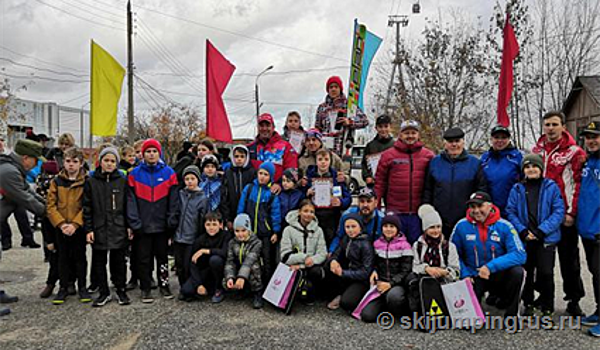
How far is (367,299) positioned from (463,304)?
0.98 meters

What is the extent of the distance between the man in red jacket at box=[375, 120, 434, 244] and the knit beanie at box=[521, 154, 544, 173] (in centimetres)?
99

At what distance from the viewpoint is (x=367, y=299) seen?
4.79 meters

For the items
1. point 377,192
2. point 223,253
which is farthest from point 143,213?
point 377,192

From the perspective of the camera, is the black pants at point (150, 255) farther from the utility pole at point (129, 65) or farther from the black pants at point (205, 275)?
the utility pole at point (129, 65)

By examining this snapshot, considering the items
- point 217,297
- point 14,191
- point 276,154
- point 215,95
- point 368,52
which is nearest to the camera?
point 14,191

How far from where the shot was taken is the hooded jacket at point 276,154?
19.9 ft

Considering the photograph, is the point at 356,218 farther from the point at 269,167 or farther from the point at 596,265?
the point at 596,265

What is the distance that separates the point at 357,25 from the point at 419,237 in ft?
11.4

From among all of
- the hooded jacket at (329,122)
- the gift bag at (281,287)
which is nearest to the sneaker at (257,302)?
the gift bag at (281,287)

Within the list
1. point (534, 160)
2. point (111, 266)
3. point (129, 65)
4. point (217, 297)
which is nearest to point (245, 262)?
point (217, 297)

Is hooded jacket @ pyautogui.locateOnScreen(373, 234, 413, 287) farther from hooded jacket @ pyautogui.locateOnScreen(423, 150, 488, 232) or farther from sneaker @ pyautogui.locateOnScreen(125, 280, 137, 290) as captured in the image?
sneaker @ pyautogui.locateOnScreen(125, 280, 137, 290)

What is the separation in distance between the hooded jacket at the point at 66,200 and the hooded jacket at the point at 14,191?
178 millimetres

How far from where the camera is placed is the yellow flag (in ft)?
20.6

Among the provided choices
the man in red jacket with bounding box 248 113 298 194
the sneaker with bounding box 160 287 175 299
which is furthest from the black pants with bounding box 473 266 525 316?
the sneaker with bounding box 160 287 175 299
